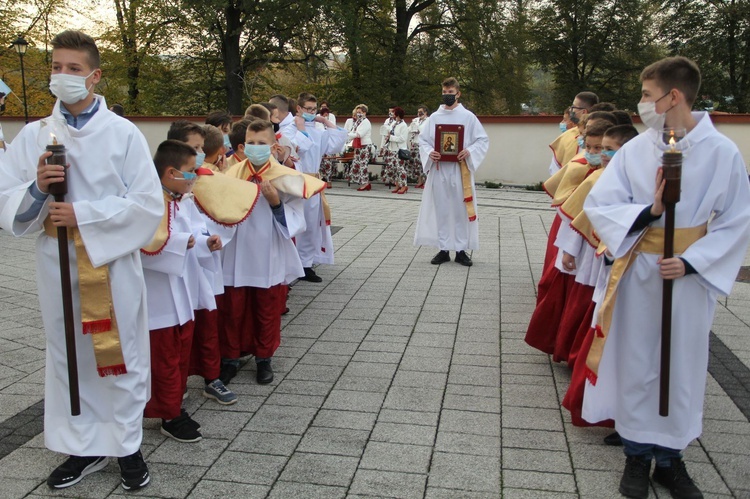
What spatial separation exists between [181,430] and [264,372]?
0.99 m

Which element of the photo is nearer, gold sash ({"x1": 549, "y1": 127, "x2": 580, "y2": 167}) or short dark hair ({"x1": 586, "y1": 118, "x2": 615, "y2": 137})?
short dark hair ({"x1": 586, "y1": 118, "x2": 615, "y2": 137})

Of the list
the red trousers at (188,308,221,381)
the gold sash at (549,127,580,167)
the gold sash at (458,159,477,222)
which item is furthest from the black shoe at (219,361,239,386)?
the gold sash at (458,159,477,222)

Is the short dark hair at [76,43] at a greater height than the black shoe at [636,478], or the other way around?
the short dark hair at [76,43]

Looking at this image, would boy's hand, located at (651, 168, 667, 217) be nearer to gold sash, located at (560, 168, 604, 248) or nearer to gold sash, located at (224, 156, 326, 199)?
gold sash, located at (560, 168, 604, 248)

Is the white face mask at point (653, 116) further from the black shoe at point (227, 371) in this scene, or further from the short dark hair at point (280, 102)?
the short dark hair at point (280, 102)

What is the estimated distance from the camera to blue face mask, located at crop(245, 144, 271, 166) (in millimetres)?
4938

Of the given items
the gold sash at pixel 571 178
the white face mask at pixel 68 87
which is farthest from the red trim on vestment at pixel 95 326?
the gold sash at pixel 571 178

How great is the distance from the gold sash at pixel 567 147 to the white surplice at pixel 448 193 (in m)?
2.08

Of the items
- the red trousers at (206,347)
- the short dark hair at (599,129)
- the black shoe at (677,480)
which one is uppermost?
the short dark hair at (599,129)

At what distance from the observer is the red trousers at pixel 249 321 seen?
4.96 meters

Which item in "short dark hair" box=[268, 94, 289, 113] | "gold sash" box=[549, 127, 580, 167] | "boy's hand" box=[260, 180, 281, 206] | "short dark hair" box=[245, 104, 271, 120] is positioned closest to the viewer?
"boy's hand" box=[260, 180, 281, 206]

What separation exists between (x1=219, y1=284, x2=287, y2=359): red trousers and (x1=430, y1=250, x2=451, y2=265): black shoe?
402 cm

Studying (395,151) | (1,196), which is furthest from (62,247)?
(395,151)

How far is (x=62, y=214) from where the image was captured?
128 inches
